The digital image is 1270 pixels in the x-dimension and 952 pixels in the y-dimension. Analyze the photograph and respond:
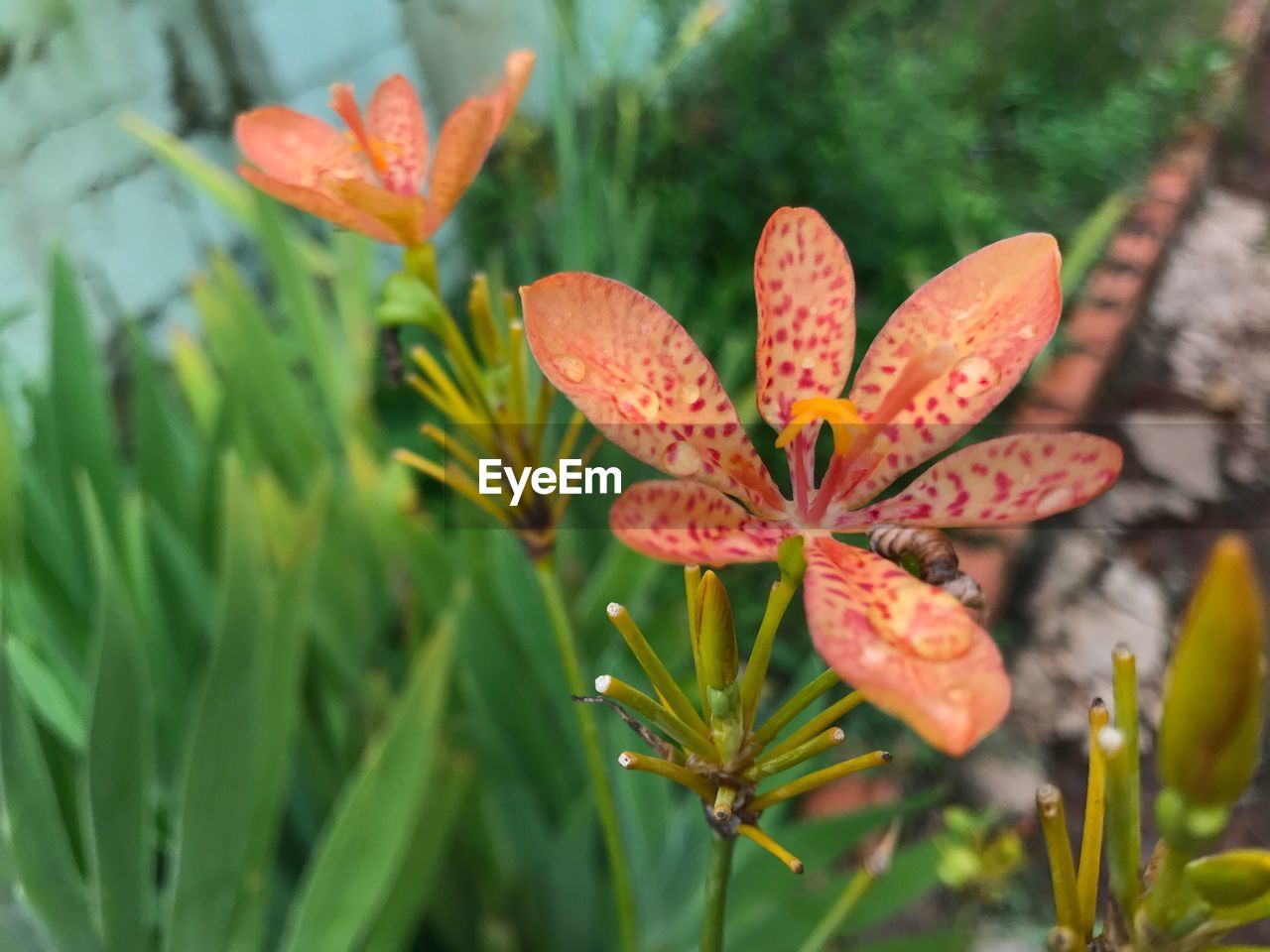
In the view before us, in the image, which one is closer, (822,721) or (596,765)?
(822,721)

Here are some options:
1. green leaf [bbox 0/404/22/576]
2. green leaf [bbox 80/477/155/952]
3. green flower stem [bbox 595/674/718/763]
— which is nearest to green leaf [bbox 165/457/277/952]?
green leaf [bbox 80/477/155/952]

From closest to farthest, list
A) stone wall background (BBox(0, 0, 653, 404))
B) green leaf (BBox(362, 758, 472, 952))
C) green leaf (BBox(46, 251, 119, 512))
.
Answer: green leaf (BBox(362, 758, 472, 952)), green leaf (BBox(46, 251, 119, 512)), stone wall background (BBox(0, 0, 653, 404))

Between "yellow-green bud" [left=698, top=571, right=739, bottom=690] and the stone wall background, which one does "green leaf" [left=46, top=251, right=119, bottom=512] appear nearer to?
the stone wall background

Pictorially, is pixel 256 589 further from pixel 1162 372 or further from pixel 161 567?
pixel 1162 372

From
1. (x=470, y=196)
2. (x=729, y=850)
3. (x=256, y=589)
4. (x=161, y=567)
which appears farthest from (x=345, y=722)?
(x=470, y=196)

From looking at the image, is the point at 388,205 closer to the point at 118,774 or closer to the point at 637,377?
the point at 637,377

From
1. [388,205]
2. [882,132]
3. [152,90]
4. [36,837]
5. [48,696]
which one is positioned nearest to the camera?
[388,205]

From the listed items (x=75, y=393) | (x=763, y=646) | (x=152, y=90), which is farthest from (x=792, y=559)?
(x=152, y=90)
